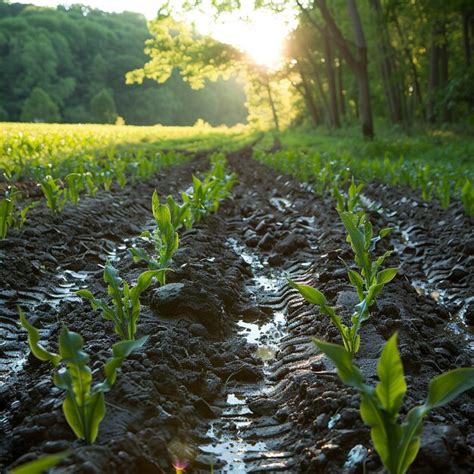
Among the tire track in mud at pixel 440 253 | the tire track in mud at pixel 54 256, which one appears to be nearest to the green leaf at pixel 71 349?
the tire track in mud at pixel 54 256

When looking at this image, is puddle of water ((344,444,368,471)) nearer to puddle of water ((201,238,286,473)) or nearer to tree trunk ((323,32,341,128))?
puddle of water ((201,238,286,473))

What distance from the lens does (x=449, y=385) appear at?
156 cm

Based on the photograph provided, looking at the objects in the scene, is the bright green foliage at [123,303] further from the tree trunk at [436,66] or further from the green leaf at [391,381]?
the tree trunk at [436,66]

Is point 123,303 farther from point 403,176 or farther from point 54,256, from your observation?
point 403,176

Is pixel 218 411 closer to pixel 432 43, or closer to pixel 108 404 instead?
pixel 108 404

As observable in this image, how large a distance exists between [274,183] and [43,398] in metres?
8.45

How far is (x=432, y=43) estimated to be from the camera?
18.1 metres

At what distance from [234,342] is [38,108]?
62.2 m

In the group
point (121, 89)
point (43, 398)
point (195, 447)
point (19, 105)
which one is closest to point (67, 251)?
point (43, 398)

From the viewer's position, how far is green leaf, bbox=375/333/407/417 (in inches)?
60.2

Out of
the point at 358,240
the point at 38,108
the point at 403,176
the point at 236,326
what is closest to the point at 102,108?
the point at 38,108

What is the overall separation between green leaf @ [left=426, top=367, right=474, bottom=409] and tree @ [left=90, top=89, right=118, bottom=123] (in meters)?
67.5

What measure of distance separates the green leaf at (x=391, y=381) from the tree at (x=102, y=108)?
67.5m

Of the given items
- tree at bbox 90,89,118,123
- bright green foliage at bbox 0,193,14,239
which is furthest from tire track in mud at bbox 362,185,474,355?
tree at bbox 90,89,118,123
